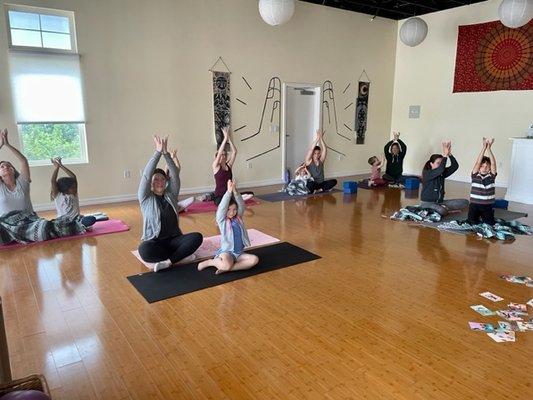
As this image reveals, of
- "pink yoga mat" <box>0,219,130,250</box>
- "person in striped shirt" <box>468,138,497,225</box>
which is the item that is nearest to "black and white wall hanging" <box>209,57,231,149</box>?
"pink yoga mat" <box>0,219,130,250</box>

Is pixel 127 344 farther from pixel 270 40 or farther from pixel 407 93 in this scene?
pixel 407 93

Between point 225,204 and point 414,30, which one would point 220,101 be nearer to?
point 414,30

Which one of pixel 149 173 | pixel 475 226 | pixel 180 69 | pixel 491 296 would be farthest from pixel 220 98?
pixel 491 296

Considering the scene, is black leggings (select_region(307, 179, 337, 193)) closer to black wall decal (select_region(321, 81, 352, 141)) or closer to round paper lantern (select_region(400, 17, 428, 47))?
black wall decal (select_region(321, 81, 352, 141))

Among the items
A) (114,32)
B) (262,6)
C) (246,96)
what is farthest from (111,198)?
(262,6)

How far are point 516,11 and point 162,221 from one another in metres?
5.66

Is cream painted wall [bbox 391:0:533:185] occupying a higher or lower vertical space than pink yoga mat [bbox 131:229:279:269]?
higher

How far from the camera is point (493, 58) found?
7625mm

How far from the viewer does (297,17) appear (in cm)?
782

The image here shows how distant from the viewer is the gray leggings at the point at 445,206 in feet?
17.3

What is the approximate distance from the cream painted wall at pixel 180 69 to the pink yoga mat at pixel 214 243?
276cm

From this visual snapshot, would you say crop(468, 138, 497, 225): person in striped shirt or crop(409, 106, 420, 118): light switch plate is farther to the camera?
crop(409, 106, 420, 118): light switch plate

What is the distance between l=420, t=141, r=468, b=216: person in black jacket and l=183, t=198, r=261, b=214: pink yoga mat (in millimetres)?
2493

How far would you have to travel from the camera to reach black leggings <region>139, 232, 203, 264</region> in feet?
11.6
